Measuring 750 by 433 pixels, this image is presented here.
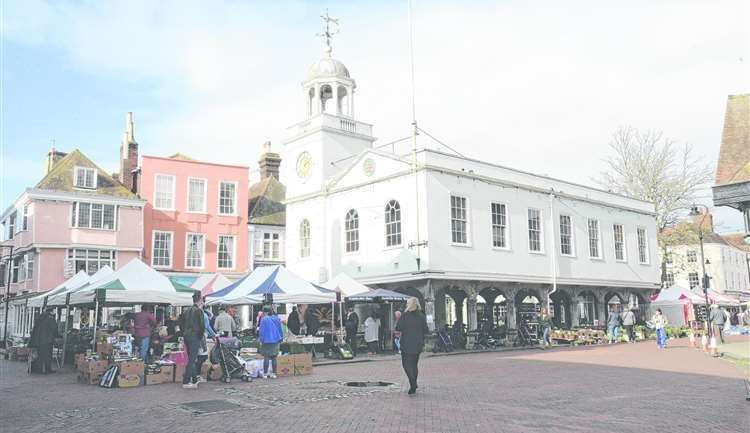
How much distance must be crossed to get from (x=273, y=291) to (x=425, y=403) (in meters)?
9.08

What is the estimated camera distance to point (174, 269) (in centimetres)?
3616

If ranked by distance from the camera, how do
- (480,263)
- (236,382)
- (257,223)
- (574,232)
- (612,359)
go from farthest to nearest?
1. (257,223)
2. (574,232)
3. (480,263)
4. (612,359)
5. (236,382)

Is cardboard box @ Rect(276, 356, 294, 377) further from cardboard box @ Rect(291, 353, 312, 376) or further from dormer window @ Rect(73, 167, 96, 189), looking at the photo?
dormer window @ Rect(73, 167, 96, 189)

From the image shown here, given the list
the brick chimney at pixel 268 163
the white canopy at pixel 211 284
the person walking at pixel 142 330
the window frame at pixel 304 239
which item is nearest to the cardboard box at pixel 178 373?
the person walking at pixel 142 330

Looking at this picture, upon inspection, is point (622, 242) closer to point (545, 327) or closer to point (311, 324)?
point (545, 327)

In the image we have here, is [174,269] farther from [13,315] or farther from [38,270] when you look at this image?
[13,315]

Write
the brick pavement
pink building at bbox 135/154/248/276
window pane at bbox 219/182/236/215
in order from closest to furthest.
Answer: the brick pavement → pink building at bbox 135/154/248/276 → window pane at bbox 219/182/236/215

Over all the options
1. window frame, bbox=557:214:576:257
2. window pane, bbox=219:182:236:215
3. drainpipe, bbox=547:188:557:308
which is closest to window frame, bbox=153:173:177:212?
window pane, bbox=219:182:236:215

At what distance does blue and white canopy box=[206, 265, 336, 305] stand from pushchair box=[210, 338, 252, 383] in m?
3.77

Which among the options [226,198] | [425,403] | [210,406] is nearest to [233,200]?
[226,198]

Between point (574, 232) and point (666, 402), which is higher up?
point (574, 232)

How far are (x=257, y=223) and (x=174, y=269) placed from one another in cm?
597

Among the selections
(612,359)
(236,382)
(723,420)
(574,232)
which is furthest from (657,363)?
(574,232)

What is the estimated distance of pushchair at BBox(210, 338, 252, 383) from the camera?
47.1 feet
